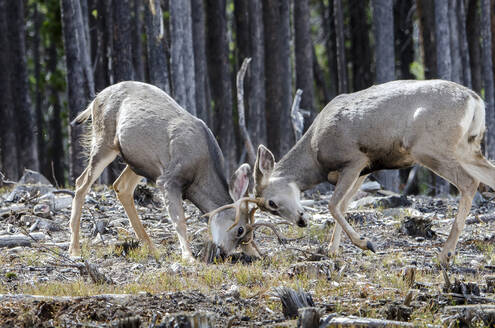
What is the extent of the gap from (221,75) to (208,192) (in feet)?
40.5

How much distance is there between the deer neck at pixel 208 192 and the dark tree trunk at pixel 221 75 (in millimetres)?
11196

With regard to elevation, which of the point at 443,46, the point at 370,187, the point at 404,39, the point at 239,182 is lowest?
the point at 370,187

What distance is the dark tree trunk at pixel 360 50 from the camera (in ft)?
93.5

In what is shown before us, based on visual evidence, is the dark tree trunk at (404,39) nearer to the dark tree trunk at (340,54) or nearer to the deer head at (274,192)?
the dark tree trunk at (340,54)

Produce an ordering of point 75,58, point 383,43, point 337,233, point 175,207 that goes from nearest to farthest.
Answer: point 175,207
point 337,233
point 75,58
point 383,43

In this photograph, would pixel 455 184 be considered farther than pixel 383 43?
No

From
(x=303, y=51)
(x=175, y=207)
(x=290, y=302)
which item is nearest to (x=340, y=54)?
(x=303, y=51)

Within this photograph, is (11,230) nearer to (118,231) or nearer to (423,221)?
(118,231)

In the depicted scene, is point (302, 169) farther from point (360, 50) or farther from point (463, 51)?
point (360, 50)

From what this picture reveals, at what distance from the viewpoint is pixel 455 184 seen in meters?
7.84

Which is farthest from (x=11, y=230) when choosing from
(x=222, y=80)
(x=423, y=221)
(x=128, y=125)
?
(x=222, y=80)

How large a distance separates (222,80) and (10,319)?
15572mm

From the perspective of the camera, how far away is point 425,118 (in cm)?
791

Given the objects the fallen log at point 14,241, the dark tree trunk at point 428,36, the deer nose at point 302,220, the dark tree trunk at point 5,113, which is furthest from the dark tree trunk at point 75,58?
the dark tree trunk at point 428,36
